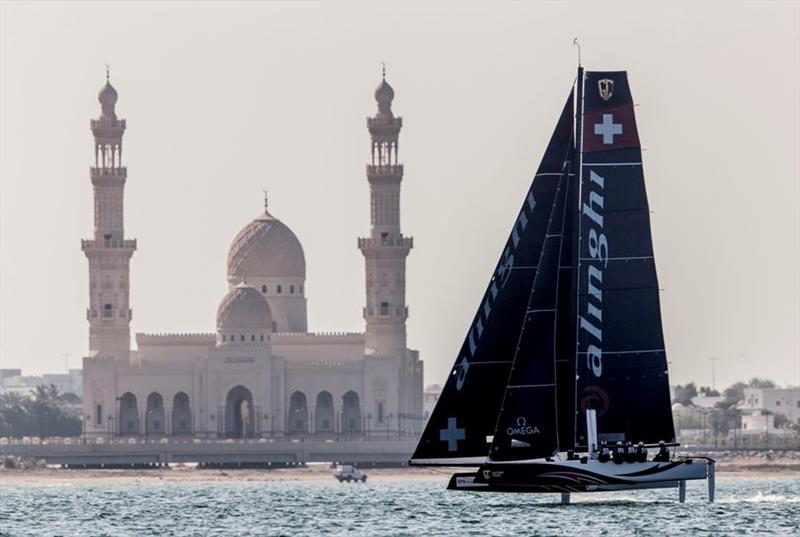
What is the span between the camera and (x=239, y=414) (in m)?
144

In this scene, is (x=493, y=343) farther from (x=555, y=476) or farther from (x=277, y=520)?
(x=277, y=520)

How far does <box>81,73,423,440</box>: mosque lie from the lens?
463 feet

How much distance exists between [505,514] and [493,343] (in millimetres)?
6094

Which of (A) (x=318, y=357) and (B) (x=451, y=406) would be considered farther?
(A) (x=318, y=357)

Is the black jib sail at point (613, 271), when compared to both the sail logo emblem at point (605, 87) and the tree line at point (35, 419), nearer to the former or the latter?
the sail logo emblem at point (605, 87)

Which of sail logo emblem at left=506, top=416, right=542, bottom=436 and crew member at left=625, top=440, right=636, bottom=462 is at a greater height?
sail logo emblem at left=506, top=416, right=542, bottom=436

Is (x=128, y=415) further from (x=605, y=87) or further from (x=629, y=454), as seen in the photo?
(x=605, y=87)

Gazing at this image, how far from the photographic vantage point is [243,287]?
467 feet

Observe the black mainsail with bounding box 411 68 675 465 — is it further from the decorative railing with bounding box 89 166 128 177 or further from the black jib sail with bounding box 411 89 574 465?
the decorative railing with bounding box 89 166 128 177

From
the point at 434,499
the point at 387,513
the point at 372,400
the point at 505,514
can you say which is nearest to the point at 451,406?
the point at 505,514

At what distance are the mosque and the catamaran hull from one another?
3230 inches

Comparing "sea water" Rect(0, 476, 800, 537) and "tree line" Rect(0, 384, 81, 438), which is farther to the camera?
"tree line" Rect(0, 384, 81, 438)

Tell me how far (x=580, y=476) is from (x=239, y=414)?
87856 mm

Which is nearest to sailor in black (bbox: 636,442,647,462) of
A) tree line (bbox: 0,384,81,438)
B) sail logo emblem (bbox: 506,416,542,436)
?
sail logo emblem (bbox: 506,416,542,436)
